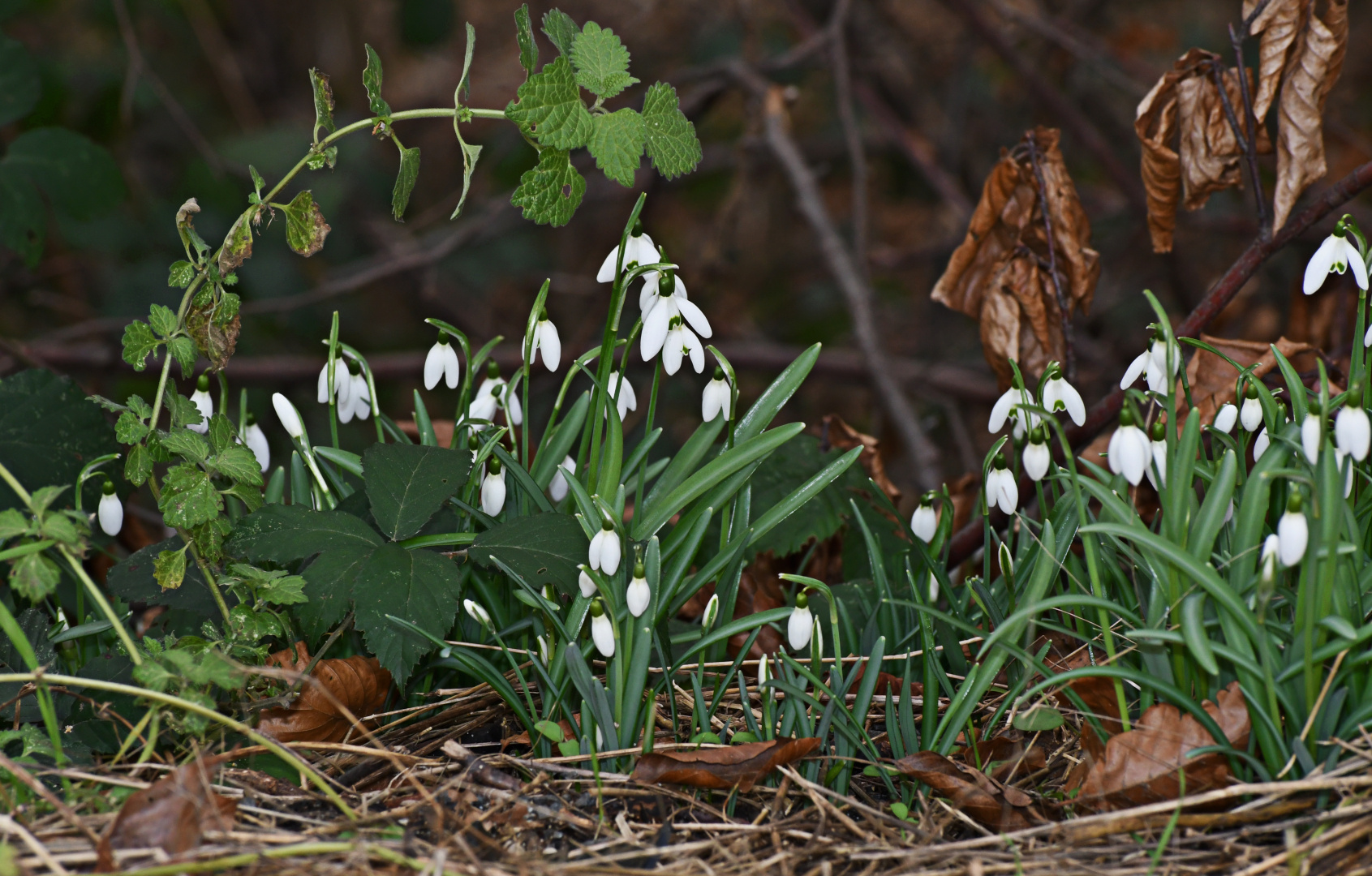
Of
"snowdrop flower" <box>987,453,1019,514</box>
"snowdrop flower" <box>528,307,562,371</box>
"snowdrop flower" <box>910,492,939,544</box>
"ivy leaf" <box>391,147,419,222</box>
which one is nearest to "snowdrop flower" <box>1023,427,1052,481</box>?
"snowdrop flower" <box>987,453,1019,514</box>

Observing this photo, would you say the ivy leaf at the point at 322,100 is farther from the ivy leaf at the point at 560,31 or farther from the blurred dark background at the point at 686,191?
the blurred dark background at the point at 686,191

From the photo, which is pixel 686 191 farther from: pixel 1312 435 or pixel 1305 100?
pixel 1312 435

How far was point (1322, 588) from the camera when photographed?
4.06ft

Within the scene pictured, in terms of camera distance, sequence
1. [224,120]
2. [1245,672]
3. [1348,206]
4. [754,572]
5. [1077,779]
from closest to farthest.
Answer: [1245,672], [1077,779], [754,572], [1348,206], [224,120]

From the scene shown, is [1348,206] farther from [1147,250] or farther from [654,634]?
[654,634]

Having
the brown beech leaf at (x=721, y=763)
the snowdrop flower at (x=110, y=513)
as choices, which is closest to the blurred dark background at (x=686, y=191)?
the snowdrop flower at (x=110, y=513)

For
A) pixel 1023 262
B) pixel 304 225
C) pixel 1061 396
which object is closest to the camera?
pixel 304 225

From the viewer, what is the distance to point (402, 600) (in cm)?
145

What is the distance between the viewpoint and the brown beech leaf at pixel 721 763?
137 cm

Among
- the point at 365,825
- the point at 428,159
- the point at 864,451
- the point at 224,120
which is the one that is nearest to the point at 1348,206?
the point at 864,451

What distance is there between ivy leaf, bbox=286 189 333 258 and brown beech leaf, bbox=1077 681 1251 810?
1324 millimetres

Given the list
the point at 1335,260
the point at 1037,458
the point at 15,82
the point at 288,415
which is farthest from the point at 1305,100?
the point at 15,82

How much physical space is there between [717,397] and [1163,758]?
782 mm

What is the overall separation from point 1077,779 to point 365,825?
37.3 inches
